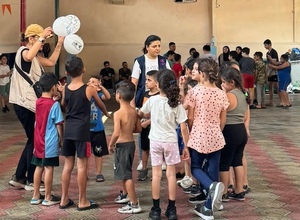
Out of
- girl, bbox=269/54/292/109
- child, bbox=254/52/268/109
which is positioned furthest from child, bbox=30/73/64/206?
girl, bbox=269/54/292/109

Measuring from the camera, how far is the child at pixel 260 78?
13.2 meters

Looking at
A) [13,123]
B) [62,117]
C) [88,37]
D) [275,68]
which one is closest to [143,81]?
[62,117]

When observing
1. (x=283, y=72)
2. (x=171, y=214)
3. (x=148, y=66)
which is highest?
(x=283, y=72)

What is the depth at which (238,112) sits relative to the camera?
4656 mm

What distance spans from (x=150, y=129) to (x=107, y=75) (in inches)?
515

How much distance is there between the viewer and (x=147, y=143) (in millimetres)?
5727

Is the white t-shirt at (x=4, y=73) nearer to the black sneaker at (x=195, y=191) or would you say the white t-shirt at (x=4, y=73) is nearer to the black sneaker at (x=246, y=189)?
the black sneaker at (x=195, y=191)

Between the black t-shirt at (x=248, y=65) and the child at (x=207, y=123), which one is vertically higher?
the black t-shirt at (x=248, y=65)

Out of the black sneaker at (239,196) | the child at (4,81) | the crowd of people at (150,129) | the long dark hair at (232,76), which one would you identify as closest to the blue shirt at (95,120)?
the crowd of people at (150,129)

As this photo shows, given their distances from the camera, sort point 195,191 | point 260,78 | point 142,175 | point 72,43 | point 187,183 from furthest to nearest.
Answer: point 260,78 < point 142,175 < point 72,43 < point 187,183 < point 195,191

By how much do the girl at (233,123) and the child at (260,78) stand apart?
8.68 meters

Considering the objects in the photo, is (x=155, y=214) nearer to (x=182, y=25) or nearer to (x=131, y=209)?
(x=131, y=209)

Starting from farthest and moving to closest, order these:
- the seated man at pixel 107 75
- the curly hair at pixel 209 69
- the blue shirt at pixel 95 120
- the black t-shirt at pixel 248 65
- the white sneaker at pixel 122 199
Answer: the seated man at pixel 107 75 → the black t-shirt at pixel 248 65 → the blue shirt at pixel 95 120 → the white sneaker at pixel 122 199 → the curly hair at pixel 209 69

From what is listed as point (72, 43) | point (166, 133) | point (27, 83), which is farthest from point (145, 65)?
point (166, 133)
